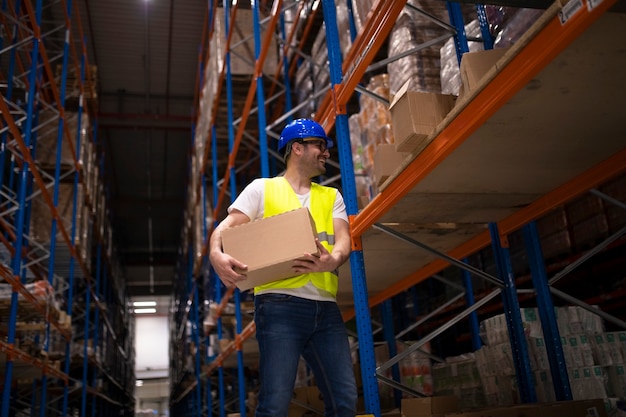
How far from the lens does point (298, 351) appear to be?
251 cm

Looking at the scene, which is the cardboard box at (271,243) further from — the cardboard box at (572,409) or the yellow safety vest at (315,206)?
the cardboard box at (572,409)

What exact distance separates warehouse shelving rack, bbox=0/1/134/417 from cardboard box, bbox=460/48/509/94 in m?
5.12

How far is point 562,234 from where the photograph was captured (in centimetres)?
617

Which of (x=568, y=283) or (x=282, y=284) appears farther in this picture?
(x=568, y=283)

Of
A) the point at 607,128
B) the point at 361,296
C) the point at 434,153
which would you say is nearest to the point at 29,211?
the point at 361,296

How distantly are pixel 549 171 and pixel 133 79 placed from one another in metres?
12.9

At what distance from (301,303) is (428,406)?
4.06 feet

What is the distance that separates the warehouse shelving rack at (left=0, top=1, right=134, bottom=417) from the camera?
24.3 feet

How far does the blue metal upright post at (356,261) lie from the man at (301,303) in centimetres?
62

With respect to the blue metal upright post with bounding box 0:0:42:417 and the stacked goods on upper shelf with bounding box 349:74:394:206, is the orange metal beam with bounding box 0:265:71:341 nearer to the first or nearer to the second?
the blue metal upright post with bounding box 0:0:42:417

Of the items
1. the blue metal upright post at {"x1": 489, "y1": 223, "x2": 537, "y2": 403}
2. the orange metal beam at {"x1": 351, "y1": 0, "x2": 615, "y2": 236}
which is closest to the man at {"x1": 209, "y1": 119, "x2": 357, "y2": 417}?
the orange metal beam at {"x1": 351, "y1": 0, "x2": 615, "y2": 236}

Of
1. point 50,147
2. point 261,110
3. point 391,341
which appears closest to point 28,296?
point 261,110

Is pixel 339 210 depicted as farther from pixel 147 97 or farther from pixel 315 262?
pixel 147 97

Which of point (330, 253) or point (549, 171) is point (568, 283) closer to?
point (549, 171)
